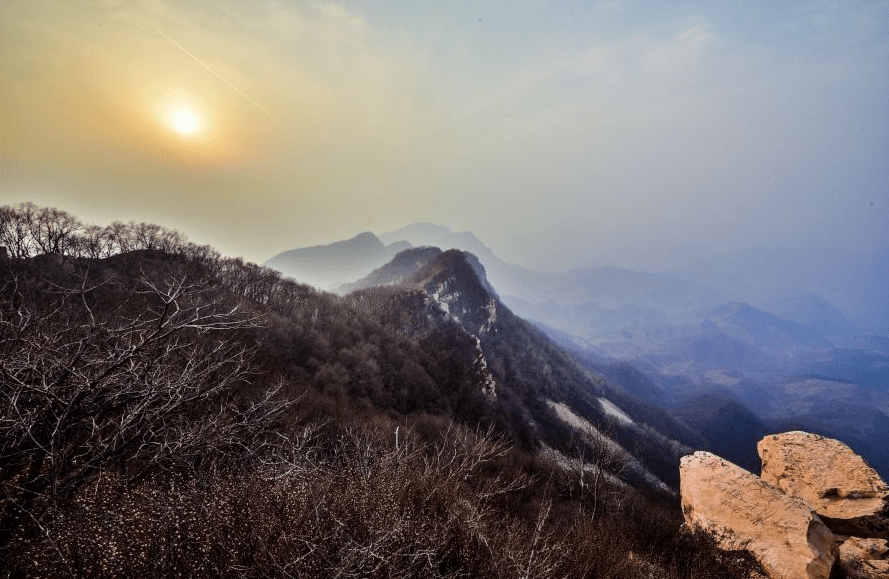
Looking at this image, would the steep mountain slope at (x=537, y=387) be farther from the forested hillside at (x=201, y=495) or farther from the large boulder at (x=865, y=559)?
the forested hillside at (x=201, y=495)

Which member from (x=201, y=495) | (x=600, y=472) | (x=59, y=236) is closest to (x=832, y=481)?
(x=600, y=472)

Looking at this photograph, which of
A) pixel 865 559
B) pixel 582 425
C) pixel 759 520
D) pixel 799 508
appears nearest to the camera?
pixel 865 559

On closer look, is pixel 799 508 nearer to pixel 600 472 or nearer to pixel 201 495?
pixel 600 472

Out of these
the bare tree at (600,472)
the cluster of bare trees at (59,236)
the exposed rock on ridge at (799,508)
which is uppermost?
the cluster of bare trees at (59,236)

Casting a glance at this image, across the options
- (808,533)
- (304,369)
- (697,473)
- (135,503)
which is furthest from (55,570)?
(304,369)

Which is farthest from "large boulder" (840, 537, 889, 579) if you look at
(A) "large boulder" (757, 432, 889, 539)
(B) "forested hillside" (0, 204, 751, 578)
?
(B) "forested hillside" (0, 204, 751, 578)

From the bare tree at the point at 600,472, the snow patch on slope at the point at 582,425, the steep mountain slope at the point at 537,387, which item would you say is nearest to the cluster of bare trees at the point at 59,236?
the steep mountain slope at the point at 537,387

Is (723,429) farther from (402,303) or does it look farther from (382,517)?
(382,517)
